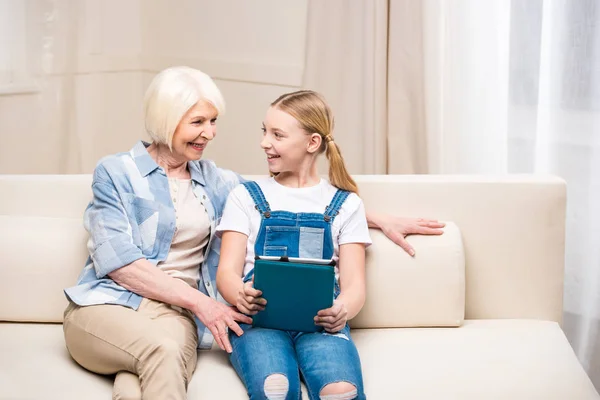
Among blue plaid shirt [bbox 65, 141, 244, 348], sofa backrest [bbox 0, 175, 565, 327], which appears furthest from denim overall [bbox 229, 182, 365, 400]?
sofa backrest [bbox 0, 175, 565, 327]

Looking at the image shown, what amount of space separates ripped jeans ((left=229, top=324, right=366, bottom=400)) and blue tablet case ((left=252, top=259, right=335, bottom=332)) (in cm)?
3

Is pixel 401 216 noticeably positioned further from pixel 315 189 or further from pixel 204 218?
pixel 204 218

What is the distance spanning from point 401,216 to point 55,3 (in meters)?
1.96

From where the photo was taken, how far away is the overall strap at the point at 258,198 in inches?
88.9

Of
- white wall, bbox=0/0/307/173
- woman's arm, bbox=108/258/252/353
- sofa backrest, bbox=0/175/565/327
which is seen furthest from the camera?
white wall, bbox=0/0/307/173

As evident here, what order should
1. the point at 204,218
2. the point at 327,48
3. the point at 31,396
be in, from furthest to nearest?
1. the point at 327,48
2. the point at 204,218
3. the point at 31,396

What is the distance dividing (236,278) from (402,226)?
527 millimetres

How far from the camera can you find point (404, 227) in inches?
95.3

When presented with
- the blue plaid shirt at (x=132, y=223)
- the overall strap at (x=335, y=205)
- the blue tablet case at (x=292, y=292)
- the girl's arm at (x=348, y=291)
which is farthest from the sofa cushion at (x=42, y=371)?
the overall strap at (x=335, y=205)

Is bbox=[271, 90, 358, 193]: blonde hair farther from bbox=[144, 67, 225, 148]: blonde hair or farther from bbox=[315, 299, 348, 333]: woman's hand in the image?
bbox=[315, 299, 348, 333]: woman's hand

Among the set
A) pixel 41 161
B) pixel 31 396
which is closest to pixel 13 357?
pixel 31 396

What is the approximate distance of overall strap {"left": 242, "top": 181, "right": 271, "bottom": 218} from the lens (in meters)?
2.26

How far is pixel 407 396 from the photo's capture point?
6.46ft

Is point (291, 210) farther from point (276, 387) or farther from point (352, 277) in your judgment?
point (276, 387)
